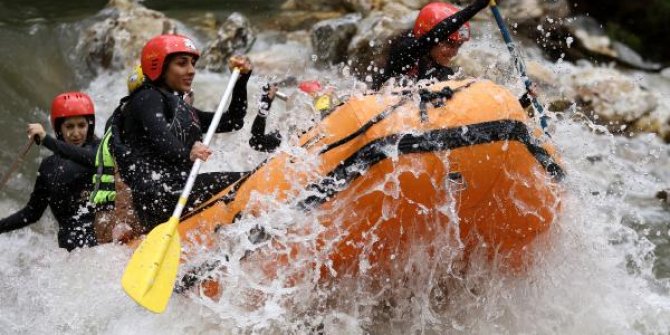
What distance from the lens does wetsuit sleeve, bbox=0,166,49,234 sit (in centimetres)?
496

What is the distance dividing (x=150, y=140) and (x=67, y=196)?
1125 mm

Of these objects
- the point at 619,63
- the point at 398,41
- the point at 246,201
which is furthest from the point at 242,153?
the point at 619,63

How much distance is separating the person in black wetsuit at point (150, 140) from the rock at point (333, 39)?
5177 mm

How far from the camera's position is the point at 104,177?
14.8 feet

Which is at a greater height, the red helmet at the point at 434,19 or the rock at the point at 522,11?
the red helmet at the point at 434,19

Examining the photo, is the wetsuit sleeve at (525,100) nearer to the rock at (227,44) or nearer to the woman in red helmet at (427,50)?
the woman in red helmet at (427,50)

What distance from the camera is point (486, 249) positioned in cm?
368

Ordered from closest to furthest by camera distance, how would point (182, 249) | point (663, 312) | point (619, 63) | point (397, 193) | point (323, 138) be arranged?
point (397, 193)
point (323, 138)
point (182, 249)
point (663, 312)
point (619, 63)

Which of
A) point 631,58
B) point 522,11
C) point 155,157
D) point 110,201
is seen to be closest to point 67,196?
point 110,201

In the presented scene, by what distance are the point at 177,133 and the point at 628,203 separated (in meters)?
4.72

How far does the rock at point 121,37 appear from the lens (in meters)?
9.69

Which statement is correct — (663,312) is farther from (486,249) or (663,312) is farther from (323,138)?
(323,138)

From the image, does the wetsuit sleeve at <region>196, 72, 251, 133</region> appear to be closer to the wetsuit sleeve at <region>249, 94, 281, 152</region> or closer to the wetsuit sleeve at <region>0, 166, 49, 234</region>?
the wetsuit sleeve at <region>249, 94, 281, 152</region>

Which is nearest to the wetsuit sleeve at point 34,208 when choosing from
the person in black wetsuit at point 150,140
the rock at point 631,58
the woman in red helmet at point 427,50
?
the person in black wetsuit at point 150,140
